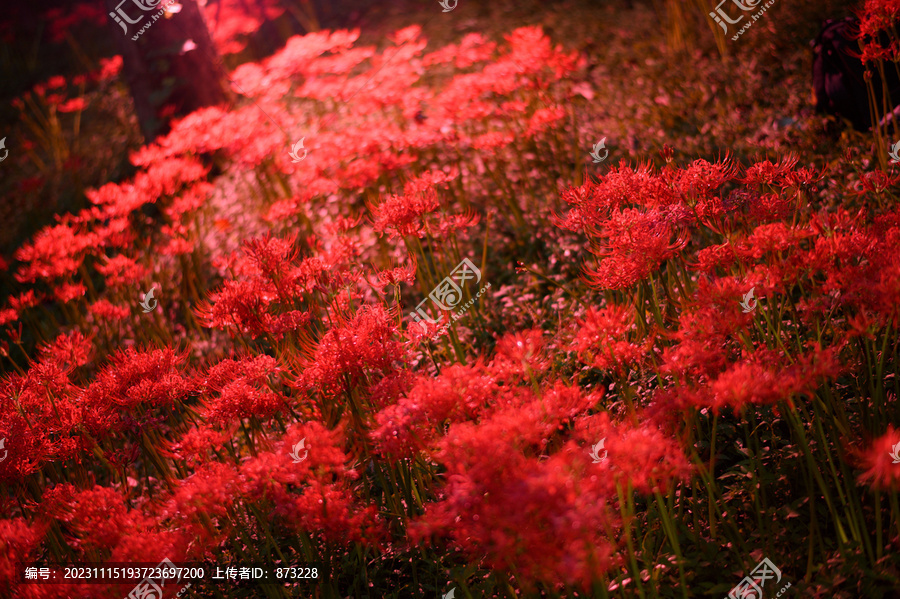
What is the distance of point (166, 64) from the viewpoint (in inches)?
283

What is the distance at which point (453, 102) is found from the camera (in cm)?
412

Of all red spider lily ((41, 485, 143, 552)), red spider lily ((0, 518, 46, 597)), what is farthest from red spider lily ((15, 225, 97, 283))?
red spider lily ((0, 518, 46, 597))

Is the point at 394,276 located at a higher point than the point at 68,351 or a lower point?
lower

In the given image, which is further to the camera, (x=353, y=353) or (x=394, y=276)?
(x=394, y=276)

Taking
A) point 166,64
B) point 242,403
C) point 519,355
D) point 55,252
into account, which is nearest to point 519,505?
point 519,355

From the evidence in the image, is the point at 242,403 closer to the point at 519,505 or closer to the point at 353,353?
the point at 353,353

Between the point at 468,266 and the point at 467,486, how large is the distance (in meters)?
2.30

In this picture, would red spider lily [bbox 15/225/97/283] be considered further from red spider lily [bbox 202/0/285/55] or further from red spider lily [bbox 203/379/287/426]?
red spider lily [bbox 202/0/285/55]

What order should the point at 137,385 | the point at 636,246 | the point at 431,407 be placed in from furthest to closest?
the point at 137,385, the point at 636,246, the point at 431,407

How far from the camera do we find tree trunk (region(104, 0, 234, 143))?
7.01 metres

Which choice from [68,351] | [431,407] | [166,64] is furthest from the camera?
[166,64]

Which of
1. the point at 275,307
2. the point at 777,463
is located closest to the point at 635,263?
the point at 777,463

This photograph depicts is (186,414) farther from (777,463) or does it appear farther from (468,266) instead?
(777,463)

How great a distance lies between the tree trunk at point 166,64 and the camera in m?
7.01
